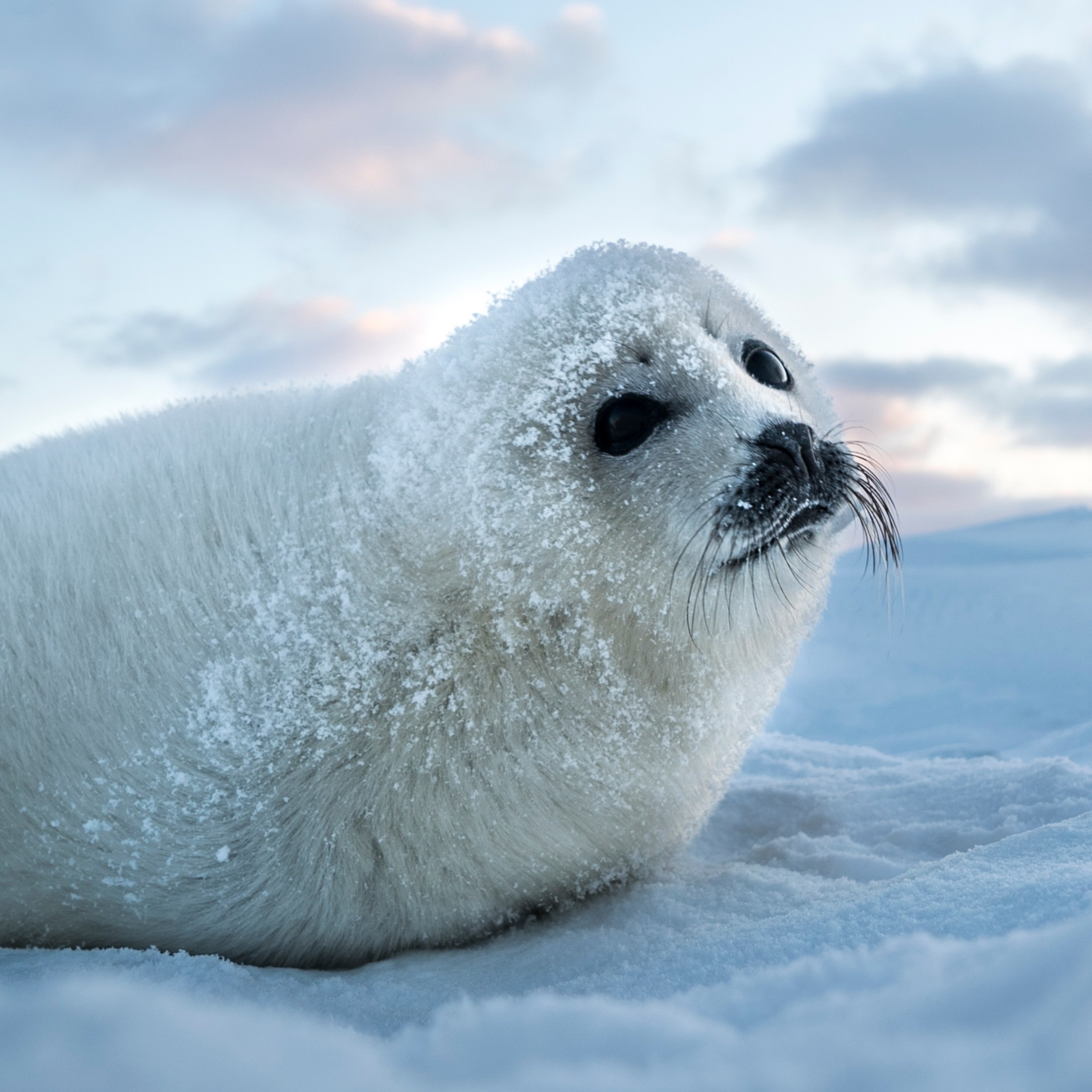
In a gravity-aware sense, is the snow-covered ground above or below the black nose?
below

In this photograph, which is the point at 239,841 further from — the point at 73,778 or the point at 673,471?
the point at 673,471

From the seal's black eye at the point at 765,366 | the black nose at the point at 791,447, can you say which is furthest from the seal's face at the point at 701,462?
the seal's black eye at the point at 765,366

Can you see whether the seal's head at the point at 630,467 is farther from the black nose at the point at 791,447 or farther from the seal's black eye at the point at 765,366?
the seal's black eye at the point at 765,366

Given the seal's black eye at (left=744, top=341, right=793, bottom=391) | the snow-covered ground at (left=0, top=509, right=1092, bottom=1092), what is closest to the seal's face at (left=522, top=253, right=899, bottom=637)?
the seal's black eye at (left=744, top=341, right=793, bottom=391)

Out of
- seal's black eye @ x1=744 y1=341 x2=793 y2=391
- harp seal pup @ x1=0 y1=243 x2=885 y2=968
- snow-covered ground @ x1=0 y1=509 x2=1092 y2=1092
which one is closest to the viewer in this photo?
snow-covered ground @ x1=0 y1=509 x2=1092 y2=1092

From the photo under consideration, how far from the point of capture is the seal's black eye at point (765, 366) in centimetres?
254

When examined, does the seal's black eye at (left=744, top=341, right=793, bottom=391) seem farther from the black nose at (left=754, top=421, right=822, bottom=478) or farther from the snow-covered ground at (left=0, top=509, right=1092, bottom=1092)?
the snow-covered ground at (left=0, top=509, right=1092, bottom=1092)

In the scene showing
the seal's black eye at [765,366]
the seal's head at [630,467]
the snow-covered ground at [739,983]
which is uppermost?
the seal's black eye at [765,366]

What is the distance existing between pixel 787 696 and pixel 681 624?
4052 millimetres

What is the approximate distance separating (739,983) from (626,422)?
1.18 metres

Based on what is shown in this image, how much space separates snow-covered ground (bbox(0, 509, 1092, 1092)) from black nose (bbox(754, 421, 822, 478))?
595 millimetres

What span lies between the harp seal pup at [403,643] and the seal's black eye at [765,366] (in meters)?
0.22

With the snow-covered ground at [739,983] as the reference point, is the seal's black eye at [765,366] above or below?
above

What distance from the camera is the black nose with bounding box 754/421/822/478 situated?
2182 millimetres
